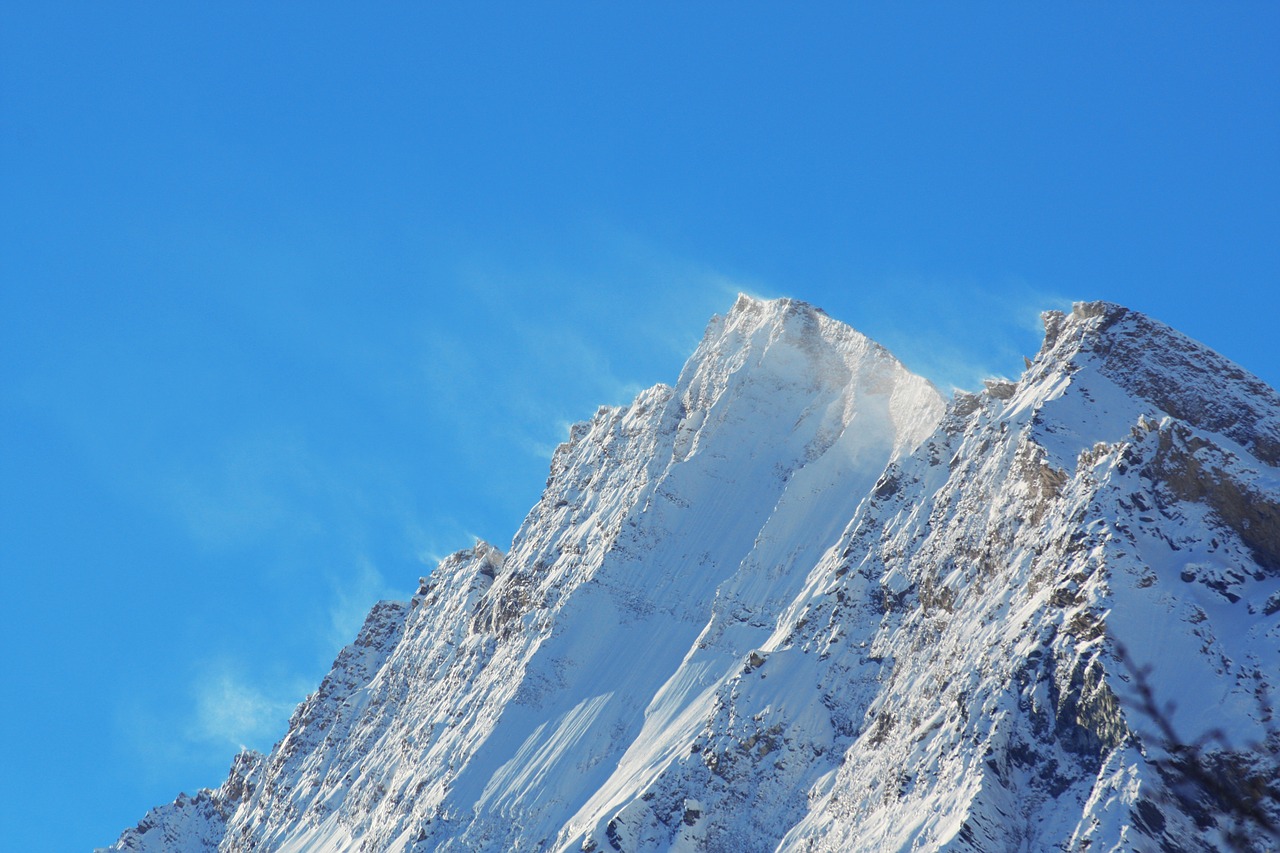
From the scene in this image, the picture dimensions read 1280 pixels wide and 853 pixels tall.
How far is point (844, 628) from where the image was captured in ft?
327

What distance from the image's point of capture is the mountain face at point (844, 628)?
68438mm

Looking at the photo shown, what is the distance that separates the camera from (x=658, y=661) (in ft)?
386

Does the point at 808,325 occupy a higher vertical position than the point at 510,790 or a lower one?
higher

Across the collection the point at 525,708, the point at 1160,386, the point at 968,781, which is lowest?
the point at 968,781

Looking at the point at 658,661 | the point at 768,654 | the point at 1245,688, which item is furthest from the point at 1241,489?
the point at 658,661

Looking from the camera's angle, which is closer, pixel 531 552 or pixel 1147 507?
pixel 1147 507

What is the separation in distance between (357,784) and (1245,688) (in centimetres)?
9963

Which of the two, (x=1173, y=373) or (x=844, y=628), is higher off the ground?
(x=1173, y=373)

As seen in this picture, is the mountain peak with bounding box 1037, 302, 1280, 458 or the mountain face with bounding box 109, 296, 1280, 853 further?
the mountain peak with bounding box 1037, 302, 1280, 458

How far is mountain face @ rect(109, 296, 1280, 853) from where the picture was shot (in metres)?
68.4

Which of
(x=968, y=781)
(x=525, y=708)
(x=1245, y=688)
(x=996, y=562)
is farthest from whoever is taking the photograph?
(x=525, y=708)

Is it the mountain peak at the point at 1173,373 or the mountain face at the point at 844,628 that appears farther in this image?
the mountain peak at the point at 1173,373

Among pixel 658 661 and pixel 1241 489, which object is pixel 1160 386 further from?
pixel 658 661

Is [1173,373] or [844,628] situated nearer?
[1173,373]
